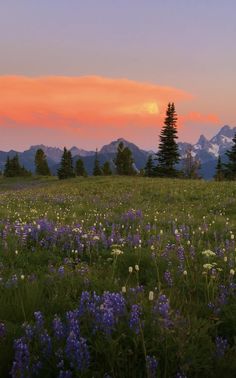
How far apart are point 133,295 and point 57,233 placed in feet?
12.6

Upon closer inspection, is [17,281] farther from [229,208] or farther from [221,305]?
[229,208]

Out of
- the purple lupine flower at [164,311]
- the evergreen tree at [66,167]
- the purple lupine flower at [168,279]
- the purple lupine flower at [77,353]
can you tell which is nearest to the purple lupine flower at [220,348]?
the purple lupine flower at [164,311]

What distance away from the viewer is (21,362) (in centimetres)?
303

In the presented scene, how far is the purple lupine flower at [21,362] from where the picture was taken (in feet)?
9.83

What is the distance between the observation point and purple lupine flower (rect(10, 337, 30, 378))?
300 cm

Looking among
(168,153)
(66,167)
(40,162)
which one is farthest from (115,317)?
(40,162)

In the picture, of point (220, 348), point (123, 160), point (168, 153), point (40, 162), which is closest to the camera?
point (220, 348)

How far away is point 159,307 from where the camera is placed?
368 centimetres

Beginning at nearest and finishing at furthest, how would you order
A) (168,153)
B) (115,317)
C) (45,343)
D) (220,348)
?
(45,343), (220,348), (115,317), (168,153)

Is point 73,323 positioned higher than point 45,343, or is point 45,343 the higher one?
point 73,323

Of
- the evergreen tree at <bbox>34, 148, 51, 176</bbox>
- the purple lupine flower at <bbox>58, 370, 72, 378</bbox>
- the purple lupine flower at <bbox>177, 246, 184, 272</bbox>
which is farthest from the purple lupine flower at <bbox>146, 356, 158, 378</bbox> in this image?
the evergreen tree at <bbox>34, 148, 51, 176</bbox>

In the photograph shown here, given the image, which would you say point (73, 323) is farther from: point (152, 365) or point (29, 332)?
point (152, 365)

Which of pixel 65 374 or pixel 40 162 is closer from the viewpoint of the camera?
pixel 65 374

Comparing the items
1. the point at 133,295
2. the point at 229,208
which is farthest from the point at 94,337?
the point at 229,208
